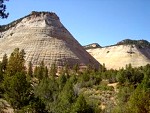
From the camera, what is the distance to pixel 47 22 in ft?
523

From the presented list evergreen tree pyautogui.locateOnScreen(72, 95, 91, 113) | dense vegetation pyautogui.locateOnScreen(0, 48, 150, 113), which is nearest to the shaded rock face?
dense vegetation pyautogui.locateOnScreen(0, 48, 150, 113)

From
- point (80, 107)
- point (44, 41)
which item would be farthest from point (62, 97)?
point (44, 41)

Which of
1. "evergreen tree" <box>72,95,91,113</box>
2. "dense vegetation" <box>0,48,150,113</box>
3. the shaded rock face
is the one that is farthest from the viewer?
the shaded rock face

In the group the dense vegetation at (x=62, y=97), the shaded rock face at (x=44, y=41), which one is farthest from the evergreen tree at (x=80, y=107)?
the shaded rock face at (x=44, y=41)

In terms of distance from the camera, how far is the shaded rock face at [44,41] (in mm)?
133625

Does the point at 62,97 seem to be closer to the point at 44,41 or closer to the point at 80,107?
the point at 80,107

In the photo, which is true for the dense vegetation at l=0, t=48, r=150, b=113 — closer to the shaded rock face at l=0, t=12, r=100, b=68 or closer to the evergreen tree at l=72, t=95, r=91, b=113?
the evergreen tree at l=72, t=95, r=91, b=113

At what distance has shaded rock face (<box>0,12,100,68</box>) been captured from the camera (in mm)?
133625

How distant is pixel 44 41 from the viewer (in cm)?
14400

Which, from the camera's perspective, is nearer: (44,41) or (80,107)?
(80,107)

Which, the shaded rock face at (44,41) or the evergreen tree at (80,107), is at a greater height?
the shaded rock face at (44,41)

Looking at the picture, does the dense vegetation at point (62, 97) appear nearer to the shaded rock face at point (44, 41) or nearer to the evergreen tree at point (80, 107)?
the evergreen tree at point (80, 107)

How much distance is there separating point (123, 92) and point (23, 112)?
28346 mm

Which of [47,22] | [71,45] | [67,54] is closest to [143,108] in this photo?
[67,54]
